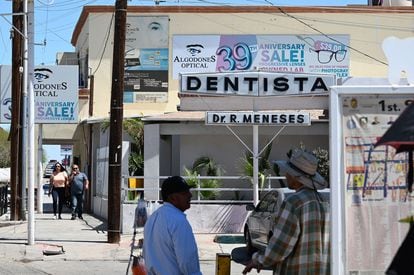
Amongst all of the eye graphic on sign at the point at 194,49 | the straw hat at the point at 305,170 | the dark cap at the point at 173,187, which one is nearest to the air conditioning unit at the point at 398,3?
the eye graphic on sign at the point at 194,49

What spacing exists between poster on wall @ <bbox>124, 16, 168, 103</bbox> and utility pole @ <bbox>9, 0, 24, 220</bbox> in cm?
585

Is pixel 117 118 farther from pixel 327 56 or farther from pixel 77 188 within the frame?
pixel 327 56

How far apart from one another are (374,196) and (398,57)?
107cm

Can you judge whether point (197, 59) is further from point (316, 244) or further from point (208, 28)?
point (316, 244)

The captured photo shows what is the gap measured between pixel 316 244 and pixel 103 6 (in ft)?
73.7

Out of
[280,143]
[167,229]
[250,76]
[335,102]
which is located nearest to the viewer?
[167,229]

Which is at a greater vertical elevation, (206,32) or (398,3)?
(398,3)

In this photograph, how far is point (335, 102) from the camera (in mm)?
5070

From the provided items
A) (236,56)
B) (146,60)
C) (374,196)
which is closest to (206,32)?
(236,56)

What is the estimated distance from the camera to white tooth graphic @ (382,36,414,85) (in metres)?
5.09

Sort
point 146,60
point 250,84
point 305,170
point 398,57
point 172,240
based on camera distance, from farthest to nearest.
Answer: point 146,60 → point 250,84 → point 305,170 → point 398,57 → point 172,240

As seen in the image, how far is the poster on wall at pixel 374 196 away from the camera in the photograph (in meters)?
5.00

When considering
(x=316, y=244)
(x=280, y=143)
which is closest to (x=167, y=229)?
(x=316, y=244)

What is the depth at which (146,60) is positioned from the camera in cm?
2584
